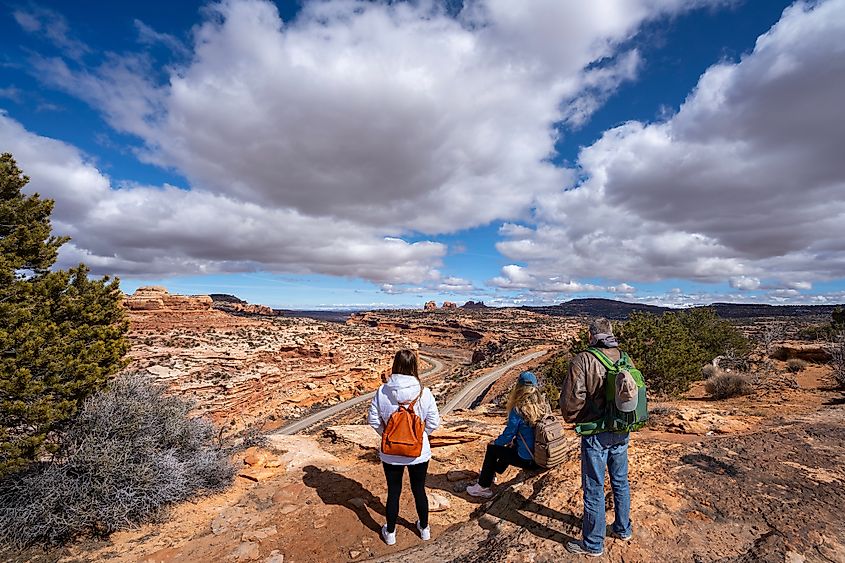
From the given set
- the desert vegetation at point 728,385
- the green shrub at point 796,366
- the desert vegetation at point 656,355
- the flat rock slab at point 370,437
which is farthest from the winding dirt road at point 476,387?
the green shrub at point 796,366

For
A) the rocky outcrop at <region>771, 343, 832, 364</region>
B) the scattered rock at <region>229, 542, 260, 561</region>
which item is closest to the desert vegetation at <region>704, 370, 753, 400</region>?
the rocky outcrop at <region>771, 343, 832, 364</region>

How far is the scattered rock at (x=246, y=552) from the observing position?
14.4ft

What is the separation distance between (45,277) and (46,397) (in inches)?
87.8

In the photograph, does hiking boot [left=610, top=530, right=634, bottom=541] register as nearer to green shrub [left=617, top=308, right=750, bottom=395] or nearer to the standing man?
the standing man

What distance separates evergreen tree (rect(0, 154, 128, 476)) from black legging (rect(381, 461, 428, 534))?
202 inches

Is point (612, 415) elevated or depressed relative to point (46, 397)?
elevated

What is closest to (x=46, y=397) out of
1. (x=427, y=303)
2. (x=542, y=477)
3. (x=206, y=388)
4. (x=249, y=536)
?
(x=249, y=536)

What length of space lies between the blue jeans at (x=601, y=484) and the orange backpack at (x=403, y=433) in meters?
1.63

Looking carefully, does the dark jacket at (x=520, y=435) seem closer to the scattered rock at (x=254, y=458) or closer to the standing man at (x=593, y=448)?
the standing man at (x=593, y=448)

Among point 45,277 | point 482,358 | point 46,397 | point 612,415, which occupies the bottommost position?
point 482,358

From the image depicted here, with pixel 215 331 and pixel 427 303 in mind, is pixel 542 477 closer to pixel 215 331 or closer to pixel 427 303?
pixel 215 331

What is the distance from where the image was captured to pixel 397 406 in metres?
4.21

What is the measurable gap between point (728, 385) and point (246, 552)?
16435 mm

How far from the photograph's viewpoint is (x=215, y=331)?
43.0 m
